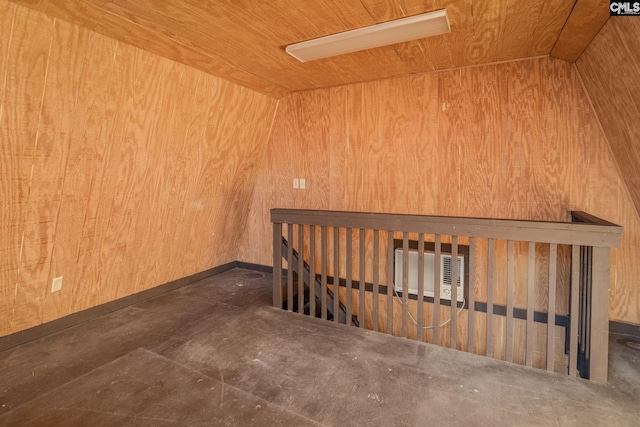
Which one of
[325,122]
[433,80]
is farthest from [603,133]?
[325,122]

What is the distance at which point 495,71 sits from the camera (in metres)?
2.92

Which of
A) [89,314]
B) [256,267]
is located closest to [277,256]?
[256,267]

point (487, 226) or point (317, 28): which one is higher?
point (317, 28)

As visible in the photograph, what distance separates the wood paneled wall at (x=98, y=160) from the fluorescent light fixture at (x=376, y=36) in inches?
40.4

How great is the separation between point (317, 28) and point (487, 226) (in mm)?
1805

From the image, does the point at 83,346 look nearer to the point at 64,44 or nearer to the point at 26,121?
the point at 26,121

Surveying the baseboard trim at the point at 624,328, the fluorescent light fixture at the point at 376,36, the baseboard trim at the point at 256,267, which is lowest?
the baseboard trim at the point at 624,328

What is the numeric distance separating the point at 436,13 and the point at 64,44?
2.25m

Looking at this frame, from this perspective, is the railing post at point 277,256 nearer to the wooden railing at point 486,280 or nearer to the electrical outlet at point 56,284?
the wooden railing at point 486,280

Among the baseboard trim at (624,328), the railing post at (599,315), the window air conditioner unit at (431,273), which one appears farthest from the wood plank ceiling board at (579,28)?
the baseboard trim at (624,328)

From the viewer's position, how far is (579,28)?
2.11m

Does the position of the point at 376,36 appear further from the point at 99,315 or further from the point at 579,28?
the point at 99,315

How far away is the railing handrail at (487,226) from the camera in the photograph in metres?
1.99

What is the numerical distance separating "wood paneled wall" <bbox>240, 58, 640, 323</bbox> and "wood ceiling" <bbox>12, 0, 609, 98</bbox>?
0.28 meters
